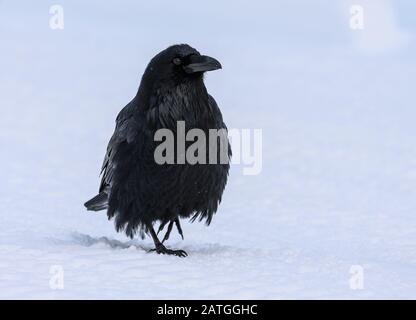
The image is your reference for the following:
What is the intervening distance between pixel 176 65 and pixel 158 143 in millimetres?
685

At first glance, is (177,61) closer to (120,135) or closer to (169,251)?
(120,135)

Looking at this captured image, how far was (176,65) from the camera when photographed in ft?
22.8

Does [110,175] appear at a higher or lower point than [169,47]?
lower

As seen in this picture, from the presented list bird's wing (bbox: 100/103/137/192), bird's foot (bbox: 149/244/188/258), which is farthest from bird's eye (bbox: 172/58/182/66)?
bird's foot (bbox: 149/244/188/258)

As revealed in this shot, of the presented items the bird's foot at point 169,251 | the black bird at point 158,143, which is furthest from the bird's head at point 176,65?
the bird's foot at point 169,251

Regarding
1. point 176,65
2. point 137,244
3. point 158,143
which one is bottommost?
point 137,244

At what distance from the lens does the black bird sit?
6855mm

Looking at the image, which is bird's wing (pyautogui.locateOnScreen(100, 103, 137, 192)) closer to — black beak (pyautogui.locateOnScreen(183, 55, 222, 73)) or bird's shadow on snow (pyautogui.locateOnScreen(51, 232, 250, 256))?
bird's shadow on snow (pyautogui.locateOnScreen(51, 232, 250, 256))

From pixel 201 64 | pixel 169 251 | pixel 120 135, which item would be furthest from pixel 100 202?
pixel 201 64

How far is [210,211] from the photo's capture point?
727cm

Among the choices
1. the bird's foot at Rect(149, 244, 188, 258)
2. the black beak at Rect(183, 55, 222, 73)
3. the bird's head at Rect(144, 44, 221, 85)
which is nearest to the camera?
the black beak at Rect(183, 55, 222, 73)

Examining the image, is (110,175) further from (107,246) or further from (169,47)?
(169,47)
